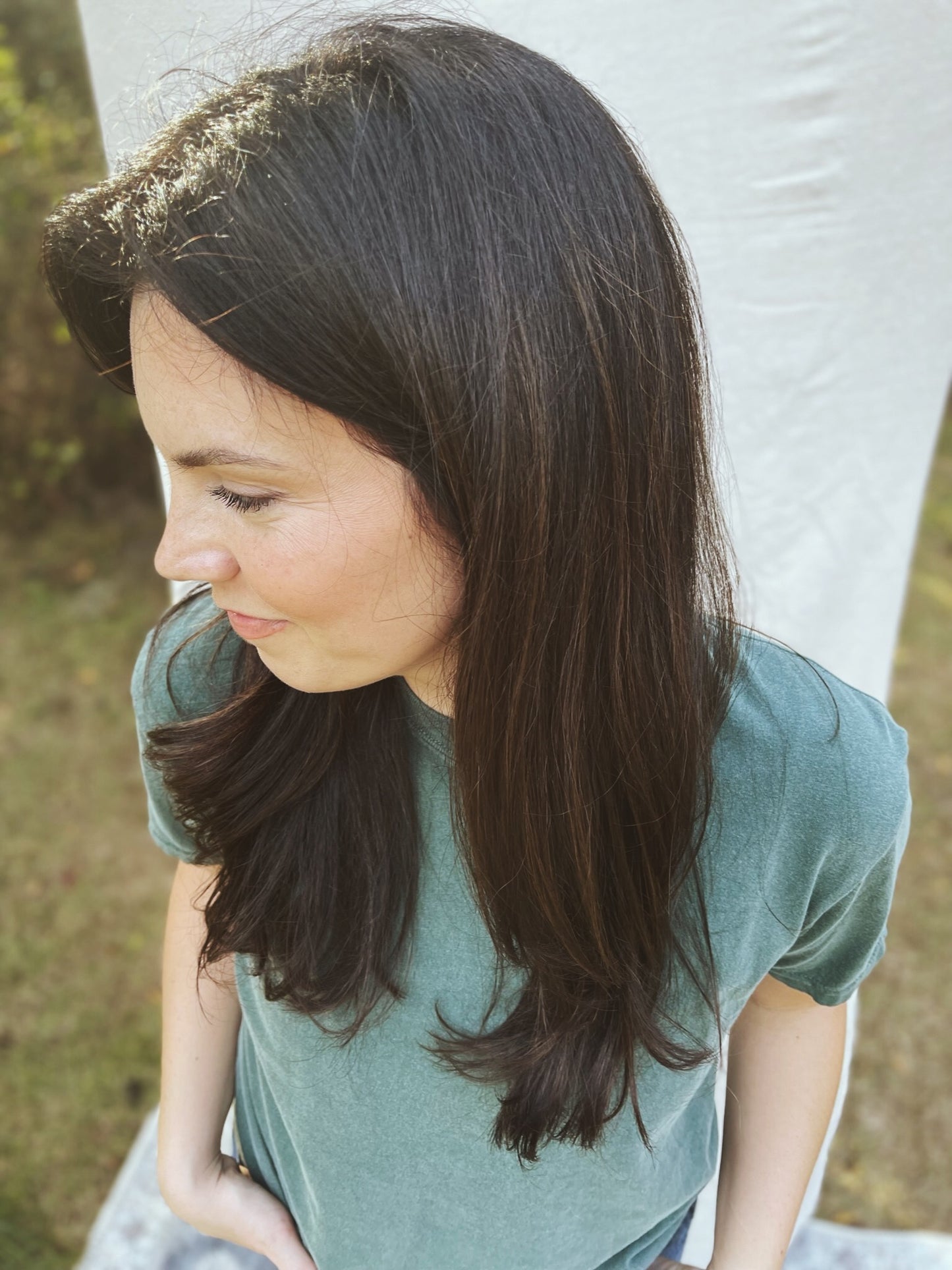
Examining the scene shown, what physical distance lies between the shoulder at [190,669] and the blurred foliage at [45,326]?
12.0ft

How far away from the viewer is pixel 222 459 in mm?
888

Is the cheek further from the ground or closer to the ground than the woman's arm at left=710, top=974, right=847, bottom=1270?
further from the ground

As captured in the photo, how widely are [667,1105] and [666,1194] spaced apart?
0.19 metres

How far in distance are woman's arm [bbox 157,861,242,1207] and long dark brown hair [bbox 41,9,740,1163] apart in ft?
0.51

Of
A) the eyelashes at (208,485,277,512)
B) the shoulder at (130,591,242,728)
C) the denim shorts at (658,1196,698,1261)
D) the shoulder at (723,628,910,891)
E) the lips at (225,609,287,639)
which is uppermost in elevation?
the eyelashes at (208,485,277,512)

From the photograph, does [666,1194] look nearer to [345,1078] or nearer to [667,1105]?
[667,1105]

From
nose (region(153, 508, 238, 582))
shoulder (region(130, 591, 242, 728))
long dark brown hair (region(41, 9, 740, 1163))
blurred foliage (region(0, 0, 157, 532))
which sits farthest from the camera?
blurred foliage (region(0, 0, 157, 532))

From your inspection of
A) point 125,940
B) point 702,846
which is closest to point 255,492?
point 702,846

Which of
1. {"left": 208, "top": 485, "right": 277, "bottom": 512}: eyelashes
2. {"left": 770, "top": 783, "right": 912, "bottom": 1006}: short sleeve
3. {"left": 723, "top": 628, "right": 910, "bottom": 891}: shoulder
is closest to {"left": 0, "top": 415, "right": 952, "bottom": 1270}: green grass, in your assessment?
{"left": 770, "top": 783, "right": 912, "bottom": 1006}: short sleeve

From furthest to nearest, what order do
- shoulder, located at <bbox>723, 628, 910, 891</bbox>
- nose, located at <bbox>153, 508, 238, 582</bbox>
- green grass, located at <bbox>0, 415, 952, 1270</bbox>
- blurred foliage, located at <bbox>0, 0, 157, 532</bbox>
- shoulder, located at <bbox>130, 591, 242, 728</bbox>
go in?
blurred foliage, located at <bbox>0, 0, 157, 532</bbox> → green grass, located at <bbox>0, 415, 952, 1270</bbox> → shoulder, located at <bbox>130, 591, 242, 728</bbox> → shoulder, located at <bbox>723, 628, 910, 891</bbox> → nose, located at <bbox>153, 508, 238, 582</bbox>

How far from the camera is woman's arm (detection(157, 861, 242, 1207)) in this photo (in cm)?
142

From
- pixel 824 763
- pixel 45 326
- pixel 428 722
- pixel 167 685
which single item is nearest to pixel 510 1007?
pixel 428 722

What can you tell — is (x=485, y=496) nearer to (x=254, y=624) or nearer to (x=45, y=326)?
(x=254, y=624)

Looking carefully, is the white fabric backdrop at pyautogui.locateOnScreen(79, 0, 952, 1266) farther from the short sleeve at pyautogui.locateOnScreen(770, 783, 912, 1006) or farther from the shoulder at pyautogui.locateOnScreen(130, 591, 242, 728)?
the short sleeve at pyautogui.locateOnScreen(770, 783, 912, 1006)
